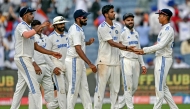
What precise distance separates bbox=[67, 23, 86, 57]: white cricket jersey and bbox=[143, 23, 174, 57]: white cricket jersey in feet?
4.73

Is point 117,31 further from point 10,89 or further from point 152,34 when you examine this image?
point 152,34

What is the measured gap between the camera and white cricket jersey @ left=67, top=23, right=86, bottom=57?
1377cm

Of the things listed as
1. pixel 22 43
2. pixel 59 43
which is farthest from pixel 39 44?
pixel 22 43

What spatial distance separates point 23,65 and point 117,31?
7.75ft

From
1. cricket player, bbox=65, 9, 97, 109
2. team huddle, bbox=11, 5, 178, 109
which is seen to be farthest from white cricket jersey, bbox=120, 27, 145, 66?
cricket player, bbox=65, 9, 97, 109

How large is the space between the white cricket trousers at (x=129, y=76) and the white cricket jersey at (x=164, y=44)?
43.5 inches

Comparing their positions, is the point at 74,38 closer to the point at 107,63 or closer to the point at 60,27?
the point at 107,63

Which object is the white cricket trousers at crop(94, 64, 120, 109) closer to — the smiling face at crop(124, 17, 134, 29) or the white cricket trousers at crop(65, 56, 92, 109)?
the white cricket trousers at crop(65, 56, 92, 109)

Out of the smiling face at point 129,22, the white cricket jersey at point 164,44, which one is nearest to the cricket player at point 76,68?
the white cricket jersey at point 164,44

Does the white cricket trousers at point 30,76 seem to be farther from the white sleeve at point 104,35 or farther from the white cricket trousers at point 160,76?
the white cricket trousers at point 160,76

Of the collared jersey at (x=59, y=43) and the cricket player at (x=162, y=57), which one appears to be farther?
the collared jersey at (x=59, y=43)

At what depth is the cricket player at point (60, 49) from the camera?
14688mm

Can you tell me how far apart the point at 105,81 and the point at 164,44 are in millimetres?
1556

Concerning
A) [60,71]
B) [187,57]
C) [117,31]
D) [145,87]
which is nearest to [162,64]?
[117,31]
